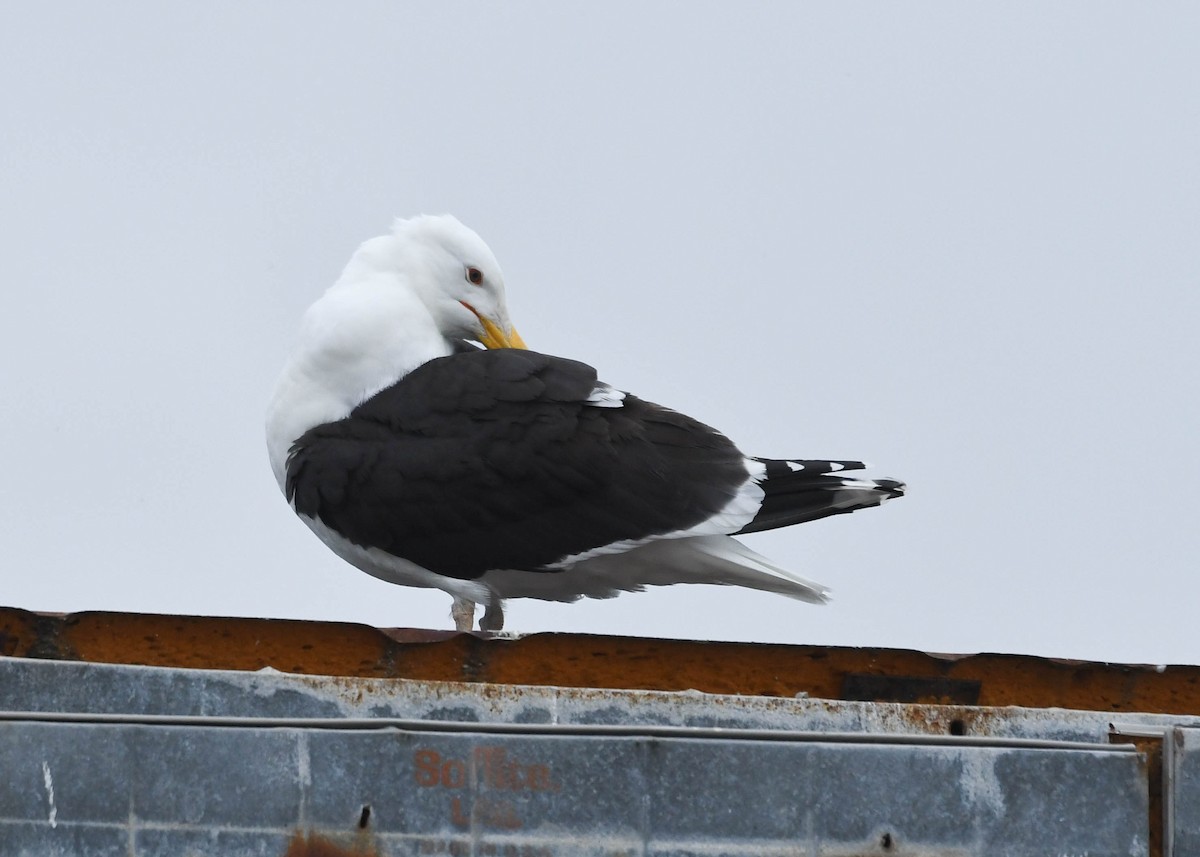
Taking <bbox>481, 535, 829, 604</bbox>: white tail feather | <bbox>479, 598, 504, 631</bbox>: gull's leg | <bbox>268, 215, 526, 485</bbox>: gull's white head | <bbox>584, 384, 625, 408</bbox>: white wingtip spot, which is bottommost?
<bbox>479, 598, 504, 631</bbox>: gull's leg

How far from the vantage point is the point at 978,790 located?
4309 mm

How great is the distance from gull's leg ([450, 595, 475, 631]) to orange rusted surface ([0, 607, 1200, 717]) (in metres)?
2.54

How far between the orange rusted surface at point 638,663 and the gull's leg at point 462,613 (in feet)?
8.34

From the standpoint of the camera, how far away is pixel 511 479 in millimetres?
8352

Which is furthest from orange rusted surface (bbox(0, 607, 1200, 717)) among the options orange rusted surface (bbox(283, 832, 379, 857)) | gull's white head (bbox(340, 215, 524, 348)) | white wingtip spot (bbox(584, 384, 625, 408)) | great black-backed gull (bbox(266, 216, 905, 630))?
gull's white head (bbox(340, 215, 524, 348))

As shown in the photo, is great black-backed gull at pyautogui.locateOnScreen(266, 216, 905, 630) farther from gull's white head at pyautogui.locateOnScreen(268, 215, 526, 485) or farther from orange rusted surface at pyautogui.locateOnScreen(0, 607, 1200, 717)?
orange rusted surface at pyautogui.locateOnScreen(0, 607, 1200, 717)

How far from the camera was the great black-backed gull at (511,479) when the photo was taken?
831 centimetres

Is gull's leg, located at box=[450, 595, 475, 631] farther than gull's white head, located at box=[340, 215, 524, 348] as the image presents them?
No

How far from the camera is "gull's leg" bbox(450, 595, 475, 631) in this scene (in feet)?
28.5

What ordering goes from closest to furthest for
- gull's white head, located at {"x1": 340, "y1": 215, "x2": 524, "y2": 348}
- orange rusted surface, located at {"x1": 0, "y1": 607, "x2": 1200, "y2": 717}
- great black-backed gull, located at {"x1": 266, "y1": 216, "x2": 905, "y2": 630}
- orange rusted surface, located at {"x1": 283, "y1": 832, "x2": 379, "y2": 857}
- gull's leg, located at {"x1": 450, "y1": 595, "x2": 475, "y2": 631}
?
orange rusted surface, located at {"x1": 283, "y1": 832, "x2": 379, "y2": 857} → orange rusted surface, located at {"x1": 0, "y1": 607, "x2": 1200, "y2": 717} → great black-backed gull, located at {"x1": 266, "y1": 216, "x2": 905, "y2": 630} → gull's leg, located at {"x1": 450, "y1": 595, "x2": 475, "y2": 631} → gull's white head, located at {"x1": 340, "y1": 215, "x2": 524, "y2": 348}

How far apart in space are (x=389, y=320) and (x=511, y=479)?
3.40 feet

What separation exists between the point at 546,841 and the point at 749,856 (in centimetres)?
43

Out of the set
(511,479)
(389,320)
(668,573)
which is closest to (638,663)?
(511,479)

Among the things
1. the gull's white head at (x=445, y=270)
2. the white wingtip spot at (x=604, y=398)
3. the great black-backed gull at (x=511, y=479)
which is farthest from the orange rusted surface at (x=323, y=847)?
the gull's white head at (x=445, y=270)
